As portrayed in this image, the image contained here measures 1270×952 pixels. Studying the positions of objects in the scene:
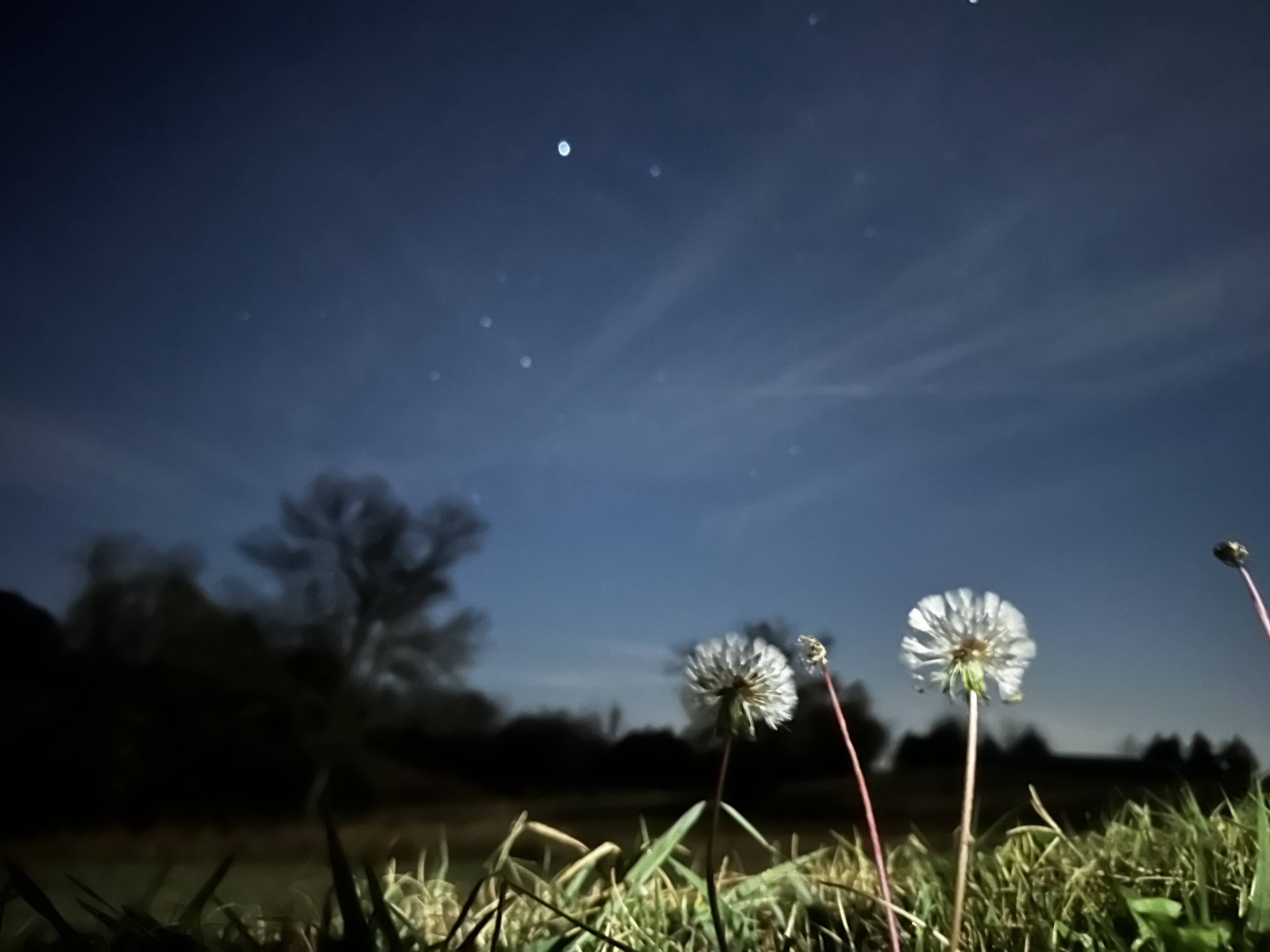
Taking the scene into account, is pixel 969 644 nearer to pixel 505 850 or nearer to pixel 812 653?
pixel 812 653

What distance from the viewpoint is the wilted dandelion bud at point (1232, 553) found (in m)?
0.49

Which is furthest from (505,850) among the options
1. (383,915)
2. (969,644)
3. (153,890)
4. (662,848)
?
(969,644)

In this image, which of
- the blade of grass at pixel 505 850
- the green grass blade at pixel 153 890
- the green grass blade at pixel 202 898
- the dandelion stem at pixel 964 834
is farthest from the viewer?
the blade of grass at pixel 505 850

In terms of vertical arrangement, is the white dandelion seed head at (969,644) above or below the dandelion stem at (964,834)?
above

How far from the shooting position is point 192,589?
866 mm

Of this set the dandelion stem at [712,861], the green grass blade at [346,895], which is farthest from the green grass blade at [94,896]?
the dandelion stem at [712,861]

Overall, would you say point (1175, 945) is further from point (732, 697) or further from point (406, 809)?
point (406, 809)

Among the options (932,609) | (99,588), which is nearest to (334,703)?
(99,588)

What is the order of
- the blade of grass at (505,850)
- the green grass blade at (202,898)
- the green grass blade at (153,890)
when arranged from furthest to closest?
the blade of grass at (505,850) < the green grass blade at (153,890) < the green grass blade at (202,898)

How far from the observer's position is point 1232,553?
490 millimetres

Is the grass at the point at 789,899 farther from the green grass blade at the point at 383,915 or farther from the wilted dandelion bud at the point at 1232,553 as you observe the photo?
the wilted dandelion bud at the point at 1232,553

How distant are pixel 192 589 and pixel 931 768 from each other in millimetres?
752

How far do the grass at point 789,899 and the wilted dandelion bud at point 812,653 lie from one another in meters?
0.15

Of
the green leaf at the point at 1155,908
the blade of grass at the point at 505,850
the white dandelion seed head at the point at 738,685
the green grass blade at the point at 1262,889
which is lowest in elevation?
the blade of grass at the point at 505,850
